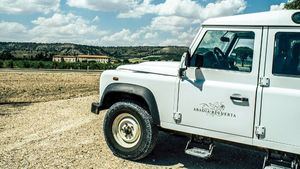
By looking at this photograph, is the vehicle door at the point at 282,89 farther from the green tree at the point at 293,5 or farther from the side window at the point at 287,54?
the green tree at the point at 293,5

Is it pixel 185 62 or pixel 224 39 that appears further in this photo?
pixel 185 62

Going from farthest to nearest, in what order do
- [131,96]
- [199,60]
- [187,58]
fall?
[131,96] < [187,58] < [199,60]

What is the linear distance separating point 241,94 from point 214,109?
0.45 meters

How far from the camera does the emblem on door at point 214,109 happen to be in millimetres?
5434

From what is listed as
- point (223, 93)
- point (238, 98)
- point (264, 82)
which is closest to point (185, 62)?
point (223, 93)

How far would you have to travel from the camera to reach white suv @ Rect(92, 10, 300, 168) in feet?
16.5

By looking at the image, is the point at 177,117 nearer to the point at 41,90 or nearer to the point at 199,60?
the point at 199,60

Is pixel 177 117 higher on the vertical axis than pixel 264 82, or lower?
lower

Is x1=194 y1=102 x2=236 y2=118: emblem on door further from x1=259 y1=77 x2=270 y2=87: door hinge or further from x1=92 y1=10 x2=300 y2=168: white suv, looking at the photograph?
x1=259 y1=77 x2=270 y2=87: door hinge

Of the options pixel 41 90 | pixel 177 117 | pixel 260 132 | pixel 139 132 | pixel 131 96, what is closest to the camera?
pixel 260 132

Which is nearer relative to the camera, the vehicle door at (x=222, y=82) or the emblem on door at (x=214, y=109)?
the vehicle door at (x=222, y=82)

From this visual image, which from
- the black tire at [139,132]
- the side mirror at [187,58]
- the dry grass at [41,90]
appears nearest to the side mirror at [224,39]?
the side mirror at [187,58]

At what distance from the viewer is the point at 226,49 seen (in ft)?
18.7

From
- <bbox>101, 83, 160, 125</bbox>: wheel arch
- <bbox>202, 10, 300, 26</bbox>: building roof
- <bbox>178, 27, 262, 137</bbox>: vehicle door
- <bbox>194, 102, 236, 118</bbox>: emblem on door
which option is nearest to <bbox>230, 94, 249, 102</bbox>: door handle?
<bbox>178, 27, 262, 137</bbox>: vehicle door
